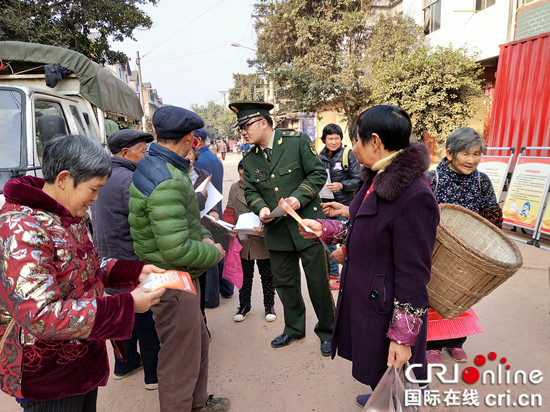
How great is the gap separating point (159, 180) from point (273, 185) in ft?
4.33

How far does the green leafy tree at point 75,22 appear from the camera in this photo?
8375mm

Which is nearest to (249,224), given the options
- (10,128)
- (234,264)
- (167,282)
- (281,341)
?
(234,264)

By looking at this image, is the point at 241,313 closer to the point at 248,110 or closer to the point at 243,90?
the point at 248,110

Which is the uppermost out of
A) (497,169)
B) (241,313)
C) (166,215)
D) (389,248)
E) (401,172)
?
(401,172)

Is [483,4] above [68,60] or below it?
above

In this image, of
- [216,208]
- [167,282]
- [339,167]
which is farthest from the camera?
[339,167]

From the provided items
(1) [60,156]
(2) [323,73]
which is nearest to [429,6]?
(2) [323,73]

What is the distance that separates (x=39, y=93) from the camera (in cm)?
421

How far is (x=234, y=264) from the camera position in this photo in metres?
3.43

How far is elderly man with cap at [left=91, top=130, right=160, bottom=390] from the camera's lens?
2.44 meters

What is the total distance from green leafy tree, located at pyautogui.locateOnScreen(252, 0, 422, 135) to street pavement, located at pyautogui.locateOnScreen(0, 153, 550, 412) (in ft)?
41.8

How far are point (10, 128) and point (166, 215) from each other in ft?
10.3

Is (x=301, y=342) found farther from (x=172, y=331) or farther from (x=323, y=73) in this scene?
(x=323, y=73)

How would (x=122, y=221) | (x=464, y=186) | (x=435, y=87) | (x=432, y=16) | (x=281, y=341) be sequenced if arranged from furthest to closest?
(x=432, y=16) → (x=435, y=87) → (x=281, y=341) → (x=464, y=186) → (x=122, y=221)
